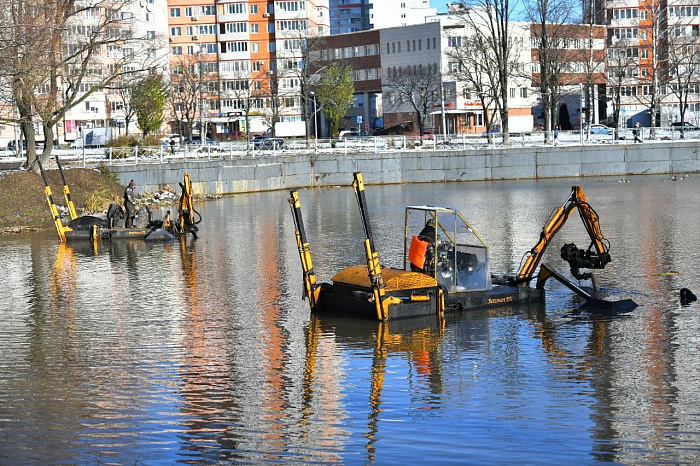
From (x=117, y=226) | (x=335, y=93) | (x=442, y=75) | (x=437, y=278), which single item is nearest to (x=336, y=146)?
(x=117, y=226)

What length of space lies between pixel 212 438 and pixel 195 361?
4509 millimetres

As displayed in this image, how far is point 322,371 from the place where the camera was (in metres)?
16.5

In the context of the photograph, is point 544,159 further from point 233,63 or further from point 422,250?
point 233,63

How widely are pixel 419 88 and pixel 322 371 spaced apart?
89.7 meters

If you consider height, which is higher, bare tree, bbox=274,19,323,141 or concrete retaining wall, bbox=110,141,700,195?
bare tree, bbox=274,19,323,141

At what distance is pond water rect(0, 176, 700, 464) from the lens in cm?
1263

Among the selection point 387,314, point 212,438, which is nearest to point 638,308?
point 387,314

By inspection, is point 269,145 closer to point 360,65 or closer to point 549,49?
point 549,49

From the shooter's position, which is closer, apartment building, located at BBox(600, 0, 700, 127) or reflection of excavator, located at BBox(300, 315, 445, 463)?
reflection of excavator, located at BBox(300, 315, 445, 463)

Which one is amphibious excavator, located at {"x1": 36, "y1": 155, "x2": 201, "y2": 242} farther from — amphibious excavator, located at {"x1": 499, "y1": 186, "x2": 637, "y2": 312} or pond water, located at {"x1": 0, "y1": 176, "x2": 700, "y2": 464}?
amphibious excavator, located at {"x1": 499, "y1": 186, "x2": 637, "y2": 312}

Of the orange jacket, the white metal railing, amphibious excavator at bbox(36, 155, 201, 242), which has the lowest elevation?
amphibious excavator at bbox(36, 155, 201, 242)

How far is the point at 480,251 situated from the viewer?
20438mm

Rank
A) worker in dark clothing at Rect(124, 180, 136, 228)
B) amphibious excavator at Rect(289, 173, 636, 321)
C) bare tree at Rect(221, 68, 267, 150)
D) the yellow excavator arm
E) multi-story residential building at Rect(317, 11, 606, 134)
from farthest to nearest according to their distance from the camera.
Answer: bare tree at Rect(221, 68, 267, 150), multi-story residential building at Rect(317, 11, 606, 134), worker in dark clothing at Rect(124, 180, 136, 228), the yellow excavator arm, amphibious excavator at Rect(289, 173, 636, 321)

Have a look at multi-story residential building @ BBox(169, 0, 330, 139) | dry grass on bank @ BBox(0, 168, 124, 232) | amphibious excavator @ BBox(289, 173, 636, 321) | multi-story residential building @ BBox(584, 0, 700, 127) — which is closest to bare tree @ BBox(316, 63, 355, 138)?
multi-story residential building @ BBox(169, 0, 330, 139)
